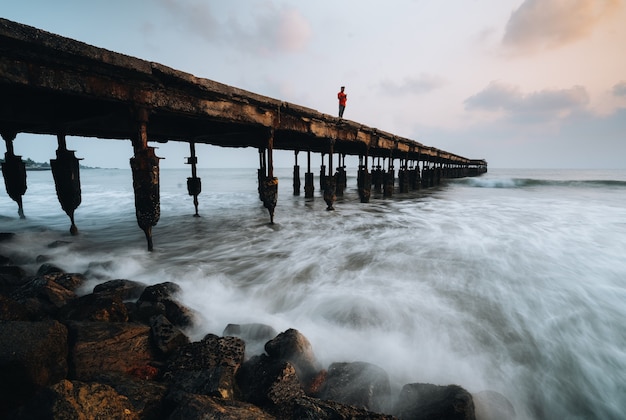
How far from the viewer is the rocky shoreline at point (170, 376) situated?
148cm

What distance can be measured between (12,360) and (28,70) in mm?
3503

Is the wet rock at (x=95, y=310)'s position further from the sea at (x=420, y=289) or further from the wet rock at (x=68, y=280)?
the wet rock at (x=68, y=280)

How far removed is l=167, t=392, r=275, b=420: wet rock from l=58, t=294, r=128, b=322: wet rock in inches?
54.9

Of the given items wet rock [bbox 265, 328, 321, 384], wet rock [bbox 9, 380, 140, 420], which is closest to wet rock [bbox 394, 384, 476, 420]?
wet rock [bbox 265, 328, 321, 384]

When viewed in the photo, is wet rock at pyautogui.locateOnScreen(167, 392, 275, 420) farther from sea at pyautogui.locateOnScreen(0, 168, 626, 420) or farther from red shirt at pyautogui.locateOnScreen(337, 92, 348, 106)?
red shirt at pyautogui.locateOnScreen(337, 92, 348, 106)

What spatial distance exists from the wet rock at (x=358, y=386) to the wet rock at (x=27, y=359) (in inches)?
68.4

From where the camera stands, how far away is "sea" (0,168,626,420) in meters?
2.55

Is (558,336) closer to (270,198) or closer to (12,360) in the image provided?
(12,360)

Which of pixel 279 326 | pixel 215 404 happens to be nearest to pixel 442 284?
pixel 279 326

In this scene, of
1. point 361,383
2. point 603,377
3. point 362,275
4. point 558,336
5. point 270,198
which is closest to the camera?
point 361,383

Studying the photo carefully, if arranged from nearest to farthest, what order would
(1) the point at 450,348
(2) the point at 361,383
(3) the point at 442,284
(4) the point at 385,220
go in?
(2) the point at 361,383 < (1) the point at 450,348 < (3) the point at 442,284 < (4) the point at 385,220

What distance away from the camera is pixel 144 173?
14.7 feet

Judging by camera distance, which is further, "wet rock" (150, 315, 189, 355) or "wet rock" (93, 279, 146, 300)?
"wet rock" (93, 279, 146, 300)

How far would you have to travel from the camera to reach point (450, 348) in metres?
2.81
